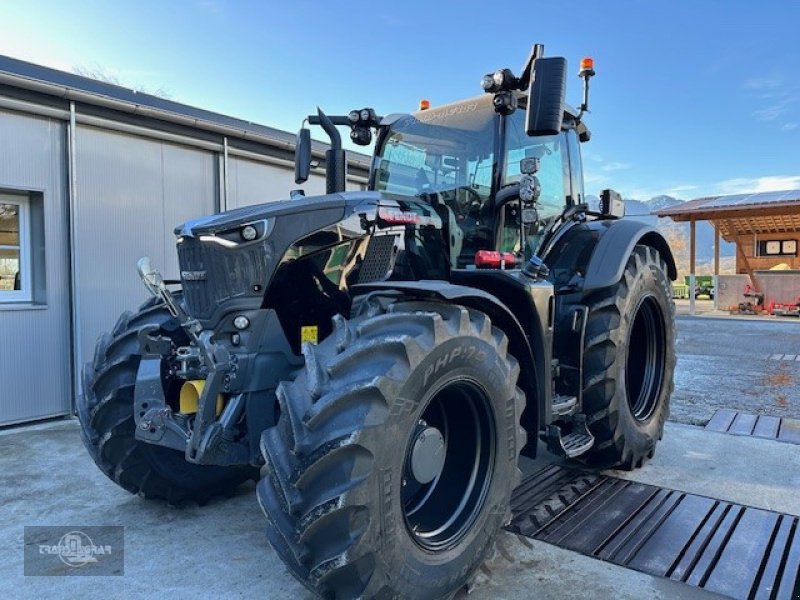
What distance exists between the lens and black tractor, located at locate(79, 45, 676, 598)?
6.90ft

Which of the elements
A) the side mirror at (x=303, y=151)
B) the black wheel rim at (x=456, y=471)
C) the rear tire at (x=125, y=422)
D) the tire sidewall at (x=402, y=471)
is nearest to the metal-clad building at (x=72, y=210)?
the rear tire at (x=125, y=422)

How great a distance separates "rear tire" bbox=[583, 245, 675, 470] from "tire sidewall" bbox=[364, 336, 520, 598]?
133 centimetres

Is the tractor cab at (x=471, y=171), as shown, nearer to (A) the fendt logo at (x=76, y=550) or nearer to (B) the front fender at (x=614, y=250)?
(B) the front fender at (x=614, y=250)

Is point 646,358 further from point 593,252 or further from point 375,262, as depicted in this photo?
point 375,262

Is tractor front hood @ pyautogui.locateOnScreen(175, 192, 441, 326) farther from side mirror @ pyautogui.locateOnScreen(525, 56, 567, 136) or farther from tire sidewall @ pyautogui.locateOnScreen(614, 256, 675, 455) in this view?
tire sidewall @ pyautogui.locateOnScreen(614, 256, 675, 455)

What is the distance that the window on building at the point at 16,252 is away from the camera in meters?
5.70

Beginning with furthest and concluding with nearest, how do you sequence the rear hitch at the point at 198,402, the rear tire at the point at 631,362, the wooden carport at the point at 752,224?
the wooden carport at the point at 752,224 → the rear tire at the point at 631,362 → the rear hitch at the point at 198,402

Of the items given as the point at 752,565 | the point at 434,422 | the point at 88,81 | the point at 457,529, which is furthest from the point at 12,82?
the point at 752,565

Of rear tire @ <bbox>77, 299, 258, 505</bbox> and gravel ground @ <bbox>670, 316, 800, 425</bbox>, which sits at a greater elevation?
rear tire @ <bbox>77, 299, 258, 505</bbox>

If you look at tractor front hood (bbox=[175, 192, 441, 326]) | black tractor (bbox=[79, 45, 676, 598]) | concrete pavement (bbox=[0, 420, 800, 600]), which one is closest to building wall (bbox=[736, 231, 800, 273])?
concrete pavement (bbox=[0, 420, 800, 600])

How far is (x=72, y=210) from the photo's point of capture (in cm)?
576

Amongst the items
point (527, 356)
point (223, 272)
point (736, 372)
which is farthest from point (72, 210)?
point (736, 372)

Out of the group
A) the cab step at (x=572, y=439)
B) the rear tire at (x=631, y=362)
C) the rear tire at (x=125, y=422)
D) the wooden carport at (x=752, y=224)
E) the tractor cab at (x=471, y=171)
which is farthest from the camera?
the wooden carport at (x=752, y=224)

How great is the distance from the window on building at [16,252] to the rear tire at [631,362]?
509 cm
